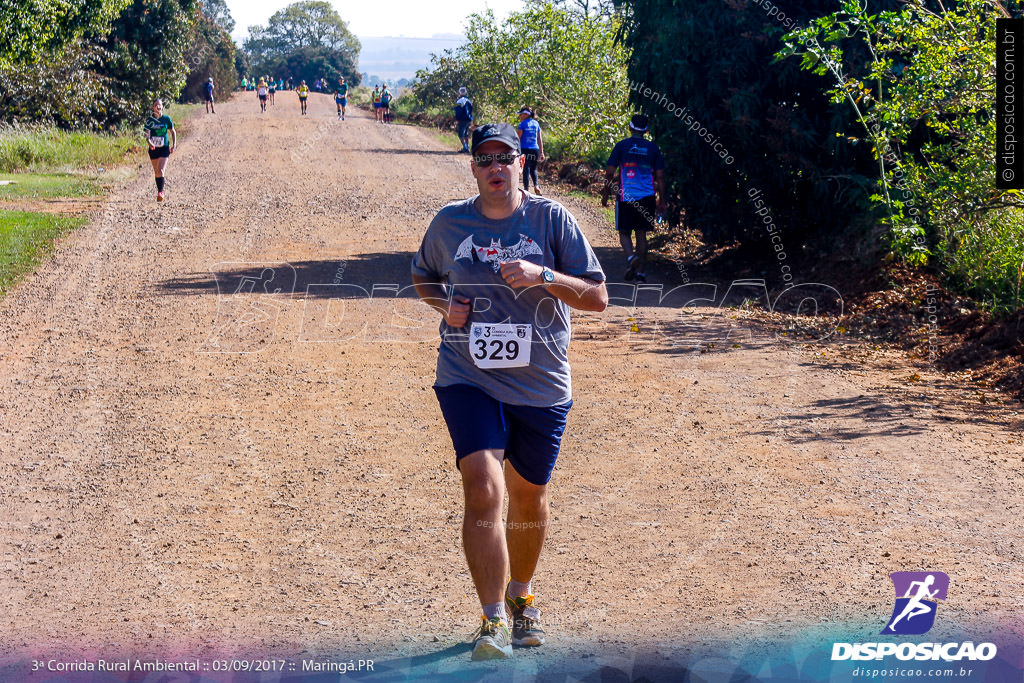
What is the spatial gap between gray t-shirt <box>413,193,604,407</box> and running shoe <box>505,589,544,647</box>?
86 centimetres

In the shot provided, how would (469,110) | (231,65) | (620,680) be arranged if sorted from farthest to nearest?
(231,65) < (469,110) < (620,680)

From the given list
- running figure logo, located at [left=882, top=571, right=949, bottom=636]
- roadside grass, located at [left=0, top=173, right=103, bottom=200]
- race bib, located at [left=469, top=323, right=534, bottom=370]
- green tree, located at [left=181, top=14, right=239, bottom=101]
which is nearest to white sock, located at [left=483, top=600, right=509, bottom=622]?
race bib, located at [left=469, top=323, right=534, bottom=370]

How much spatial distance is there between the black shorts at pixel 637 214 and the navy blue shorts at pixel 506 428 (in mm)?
9051

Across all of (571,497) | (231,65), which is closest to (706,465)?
(571,497)

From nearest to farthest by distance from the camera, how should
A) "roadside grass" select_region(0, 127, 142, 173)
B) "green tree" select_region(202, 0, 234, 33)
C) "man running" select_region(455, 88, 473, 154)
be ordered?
"roadside grass" select_region(0, 127, 142, 173), "man running" select_region(455, 88, 473, 154), "green tree" select_region(202, 0, 234, 33)

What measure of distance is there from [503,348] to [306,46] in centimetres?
13276

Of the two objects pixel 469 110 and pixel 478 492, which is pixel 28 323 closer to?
pixel 478 492

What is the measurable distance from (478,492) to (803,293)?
911 centimetres

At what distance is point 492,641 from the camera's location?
4.11 metres

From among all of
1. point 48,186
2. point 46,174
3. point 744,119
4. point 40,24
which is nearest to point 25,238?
point 48,186

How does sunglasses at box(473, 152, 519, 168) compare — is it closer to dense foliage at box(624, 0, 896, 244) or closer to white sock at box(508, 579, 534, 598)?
white sock at box(508, 579, 534, 598)

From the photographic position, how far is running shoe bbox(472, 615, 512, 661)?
4.11m

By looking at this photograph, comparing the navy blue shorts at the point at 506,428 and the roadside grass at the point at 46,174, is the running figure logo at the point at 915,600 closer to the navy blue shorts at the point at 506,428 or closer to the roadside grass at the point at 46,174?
the navy blue shorts at the point at 506,428

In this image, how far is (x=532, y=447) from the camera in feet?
14.4
